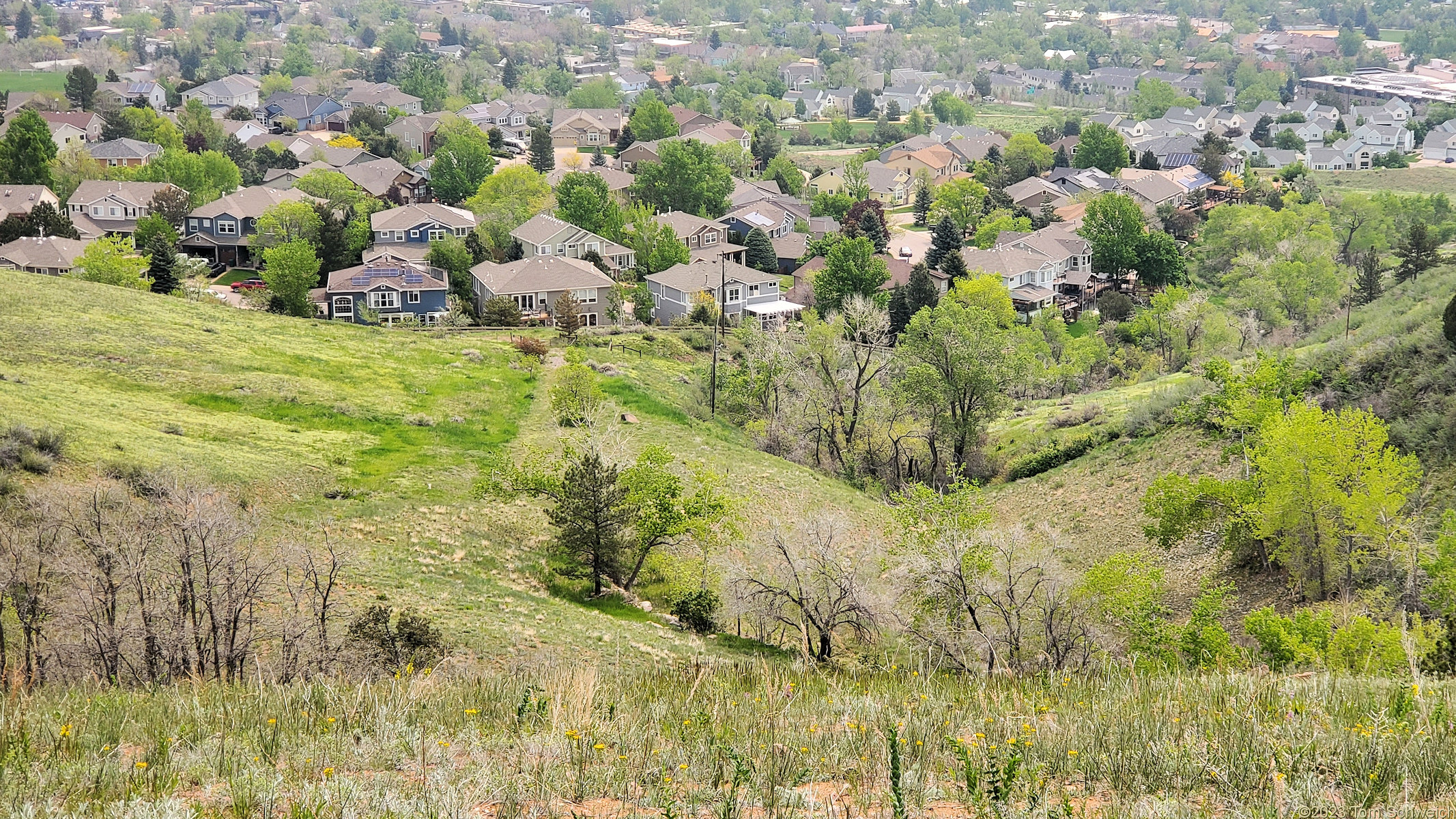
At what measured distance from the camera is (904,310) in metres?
53.2

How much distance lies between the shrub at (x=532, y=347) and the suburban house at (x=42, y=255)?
845 inches

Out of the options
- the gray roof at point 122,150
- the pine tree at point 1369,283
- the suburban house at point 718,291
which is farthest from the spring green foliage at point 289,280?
the pine tree at point 1369,283

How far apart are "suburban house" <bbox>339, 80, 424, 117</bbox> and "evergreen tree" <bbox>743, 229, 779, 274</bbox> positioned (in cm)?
5365

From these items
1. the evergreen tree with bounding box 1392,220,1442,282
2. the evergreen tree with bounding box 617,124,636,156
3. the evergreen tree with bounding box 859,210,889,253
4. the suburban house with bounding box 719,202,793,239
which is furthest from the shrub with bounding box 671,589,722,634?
the evergreen tree with bounding box 617,124,636,156

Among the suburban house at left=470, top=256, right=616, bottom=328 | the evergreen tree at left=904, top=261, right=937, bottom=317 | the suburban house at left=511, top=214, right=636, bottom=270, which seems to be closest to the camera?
the evergreen tree at left=904, top=261, right=937, bottom=317

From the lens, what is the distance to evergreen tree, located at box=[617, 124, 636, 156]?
9575cm

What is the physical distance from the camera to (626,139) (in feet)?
316

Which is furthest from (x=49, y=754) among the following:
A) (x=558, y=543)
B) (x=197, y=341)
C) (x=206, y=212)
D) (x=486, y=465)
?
(x=206, y=212)

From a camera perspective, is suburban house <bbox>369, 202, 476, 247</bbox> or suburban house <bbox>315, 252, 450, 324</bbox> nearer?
suburban house <bbox>315, 252, 450, 324</bbox>

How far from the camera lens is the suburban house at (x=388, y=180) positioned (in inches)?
2963

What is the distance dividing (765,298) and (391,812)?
175 feet

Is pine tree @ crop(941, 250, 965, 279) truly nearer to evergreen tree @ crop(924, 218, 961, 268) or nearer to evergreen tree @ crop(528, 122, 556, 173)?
evergreen tree @ crop(924, 218, 961, 268)

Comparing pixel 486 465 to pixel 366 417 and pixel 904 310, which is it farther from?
pixel 904 310

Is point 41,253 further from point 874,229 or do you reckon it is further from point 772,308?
point 874,229
